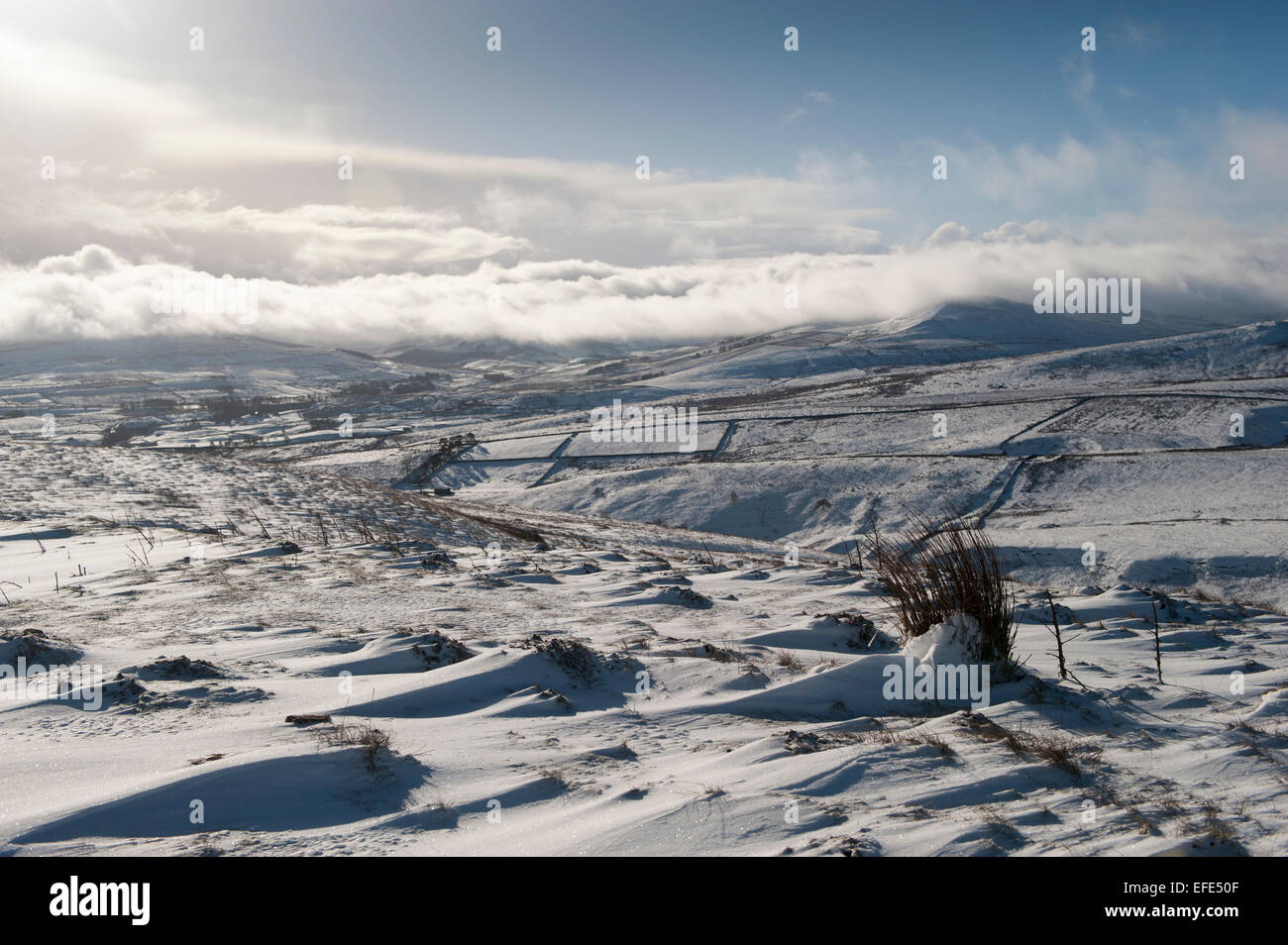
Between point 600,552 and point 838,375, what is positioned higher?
point 838,375

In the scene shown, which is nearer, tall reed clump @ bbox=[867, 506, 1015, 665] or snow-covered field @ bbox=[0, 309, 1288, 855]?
snow-covered field @ bbox=[0, 309, 1288, 855]

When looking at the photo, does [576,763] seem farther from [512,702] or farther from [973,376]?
[973,376]

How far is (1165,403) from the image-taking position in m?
45.5

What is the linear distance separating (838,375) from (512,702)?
3989 inches

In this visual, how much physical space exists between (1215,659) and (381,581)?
8027 millimetres

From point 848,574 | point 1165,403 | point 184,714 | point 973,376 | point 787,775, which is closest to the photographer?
point 787,775

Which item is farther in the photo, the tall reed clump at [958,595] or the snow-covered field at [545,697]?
the tall reed clump at [958,595]

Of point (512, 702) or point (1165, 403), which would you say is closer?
point (512, 702)

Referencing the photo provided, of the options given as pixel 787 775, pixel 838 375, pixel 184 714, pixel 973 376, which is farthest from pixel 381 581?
pixel 838 375

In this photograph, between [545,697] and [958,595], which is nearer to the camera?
[545,697]

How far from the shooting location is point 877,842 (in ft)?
10.6

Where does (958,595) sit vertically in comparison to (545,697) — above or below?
above
